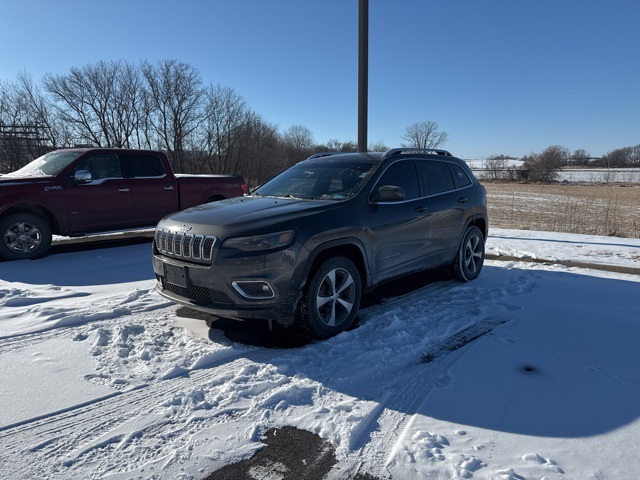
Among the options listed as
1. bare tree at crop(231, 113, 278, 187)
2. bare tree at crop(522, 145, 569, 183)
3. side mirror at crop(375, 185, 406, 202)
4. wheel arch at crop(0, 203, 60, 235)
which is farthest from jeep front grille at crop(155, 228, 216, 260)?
bare tree at crop(522, 145, 569, 183)

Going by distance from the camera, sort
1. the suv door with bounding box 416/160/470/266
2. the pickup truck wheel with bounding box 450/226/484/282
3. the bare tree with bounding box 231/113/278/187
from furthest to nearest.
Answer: the bare tree with bounding box 231/113/278/187, the pickup truck wheel with bounding box 450/226/484/282, the suv door with bounding box 416/160/470/266

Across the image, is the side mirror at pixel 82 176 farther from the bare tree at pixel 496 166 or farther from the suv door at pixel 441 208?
the bare tree at pixel 496 166

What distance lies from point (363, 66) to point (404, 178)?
4.80m

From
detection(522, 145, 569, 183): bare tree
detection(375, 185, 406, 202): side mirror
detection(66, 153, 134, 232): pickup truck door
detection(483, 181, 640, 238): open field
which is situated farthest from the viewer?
detection(522, 145, 569, 183): bare tree

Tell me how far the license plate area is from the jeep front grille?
12cm

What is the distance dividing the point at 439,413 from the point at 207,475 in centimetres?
150

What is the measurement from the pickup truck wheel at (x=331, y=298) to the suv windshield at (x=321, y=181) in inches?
31.5

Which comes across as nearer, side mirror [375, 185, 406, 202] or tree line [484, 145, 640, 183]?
side mirror [375, 185, 406, 202]

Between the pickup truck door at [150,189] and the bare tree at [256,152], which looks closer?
the pickup truck door at [150,189]

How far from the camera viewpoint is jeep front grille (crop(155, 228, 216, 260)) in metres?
3.76

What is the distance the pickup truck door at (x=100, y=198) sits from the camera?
26.3 ft

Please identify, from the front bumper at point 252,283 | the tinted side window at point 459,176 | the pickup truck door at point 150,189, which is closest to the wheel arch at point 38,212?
the pickup truck door at point 150,189

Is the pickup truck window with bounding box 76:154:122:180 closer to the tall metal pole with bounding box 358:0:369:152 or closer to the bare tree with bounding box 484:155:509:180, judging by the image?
the tall metal pole with bounding box 358:0:369:152

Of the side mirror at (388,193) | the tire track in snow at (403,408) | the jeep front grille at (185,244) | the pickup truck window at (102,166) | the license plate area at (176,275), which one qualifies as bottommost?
the tire track in snow at (403,408)
